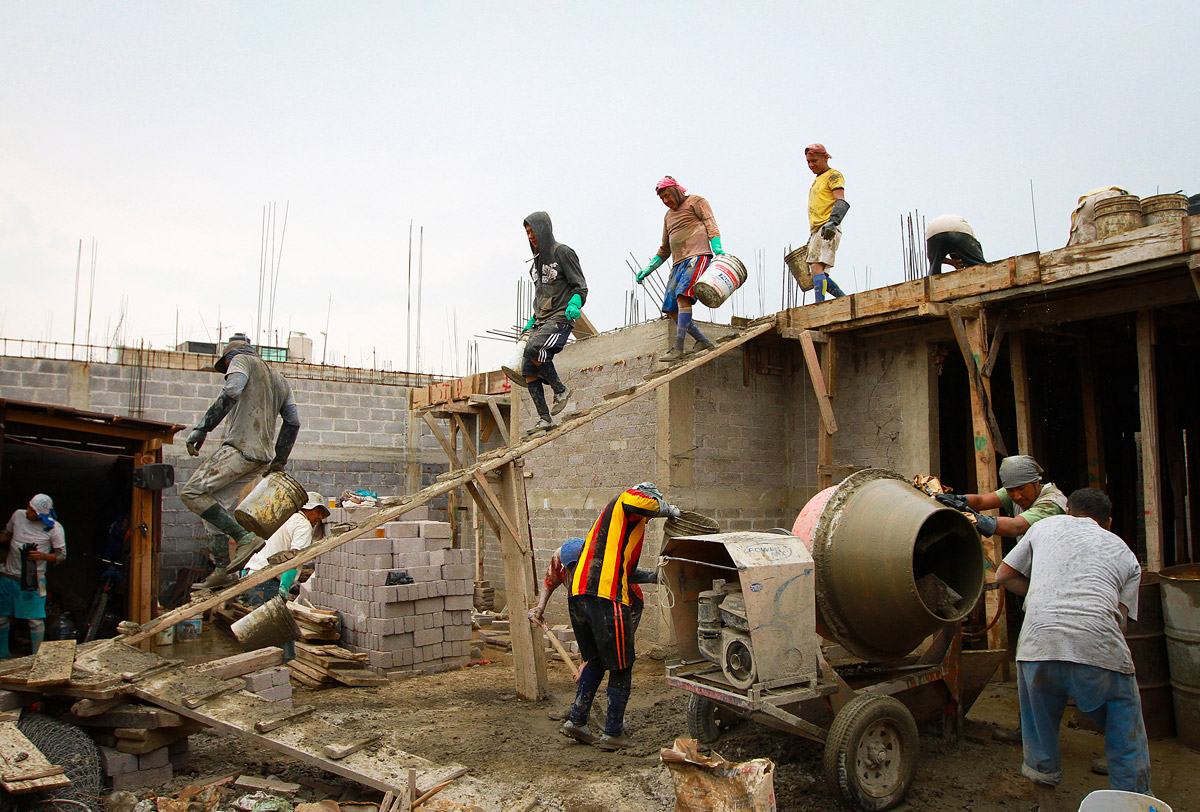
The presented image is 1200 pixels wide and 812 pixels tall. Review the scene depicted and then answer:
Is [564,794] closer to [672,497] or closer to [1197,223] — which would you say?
[672,497]

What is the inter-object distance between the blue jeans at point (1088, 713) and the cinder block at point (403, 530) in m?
6.57

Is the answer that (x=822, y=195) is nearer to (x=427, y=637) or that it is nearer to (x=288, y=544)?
(x=427, y=637)

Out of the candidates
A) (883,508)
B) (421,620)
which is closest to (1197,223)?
(883,508)

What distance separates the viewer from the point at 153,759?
5.01 metres

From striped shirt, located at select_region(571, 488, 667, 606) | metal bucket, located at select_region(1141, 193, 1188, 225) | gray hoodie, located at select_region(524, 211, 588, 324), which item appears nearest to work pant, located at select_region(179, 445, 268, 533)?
gray hoodie, located at select_region(524, 211, 588, 324)

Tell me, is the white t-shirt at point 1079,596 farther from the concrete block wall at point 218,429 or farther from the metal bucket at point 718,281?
the concrete block wall at point 218,429

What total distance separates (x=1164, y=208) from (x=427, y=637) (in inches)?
314

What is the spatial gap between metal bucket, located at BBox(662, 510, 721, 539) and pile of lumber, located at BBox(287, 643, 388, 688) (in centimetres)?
387

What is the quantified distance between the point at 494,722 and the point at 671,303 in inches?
189

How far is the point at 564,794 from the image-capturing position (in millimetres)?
4719

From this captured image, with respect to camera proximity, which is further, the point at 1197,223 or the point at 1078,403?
the point at 1078,403

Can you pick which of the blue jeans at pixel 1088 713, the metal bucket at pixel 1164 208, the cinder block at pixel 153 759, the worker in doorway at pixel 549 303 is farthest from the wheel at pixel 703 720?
the metal bucket at pixel 1164 208

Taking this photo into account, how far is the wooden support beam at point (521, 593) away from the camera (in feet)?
23.4

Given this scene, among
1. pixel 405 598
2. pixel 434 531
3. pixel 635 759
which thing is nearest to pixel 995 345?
pixel 635 759
